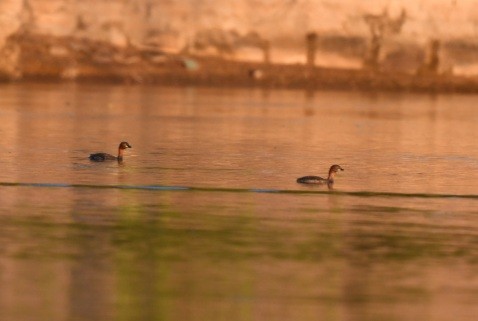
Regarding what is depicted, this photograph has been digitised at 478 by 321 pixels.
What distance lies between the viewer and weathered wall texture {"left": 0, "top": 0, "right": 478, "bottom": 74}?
3716 cm

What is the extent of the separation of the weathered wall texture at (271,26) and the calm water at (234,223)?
1130 cm

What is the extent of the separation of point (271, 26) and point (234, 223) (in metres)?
25.1

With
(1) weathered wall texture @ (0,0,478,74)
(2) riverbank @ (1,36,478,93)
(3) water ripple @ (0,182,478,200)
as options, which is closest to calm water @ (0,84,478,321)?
(3) water ripple @ (0,182,478,200)

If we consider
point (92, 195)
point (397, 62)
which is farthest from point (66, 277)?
point (397, 62)

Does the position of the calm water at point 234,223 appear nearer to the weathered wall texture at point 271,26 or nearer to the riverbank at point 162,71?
the riverbank at point 162,71

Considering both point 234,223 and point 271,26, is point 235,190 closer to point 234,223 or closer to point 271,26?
point 234,223

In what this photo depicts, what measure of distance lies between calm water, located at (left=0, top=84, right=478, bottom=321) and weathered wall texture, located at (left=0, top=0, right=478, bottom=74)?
11303mm

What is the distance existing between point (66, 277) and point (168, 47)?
1079 inches

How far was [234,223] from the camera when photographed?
13391 mm

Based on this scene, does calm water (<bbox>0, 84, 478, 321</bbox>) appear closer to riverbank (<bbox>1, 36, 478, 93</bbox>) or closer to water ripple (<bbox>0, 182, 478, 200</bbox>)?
water ripple (<bbox>0, 182, 478, 200</bbox>)

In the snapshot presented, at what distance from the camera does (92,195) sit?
Result: 49.8ft

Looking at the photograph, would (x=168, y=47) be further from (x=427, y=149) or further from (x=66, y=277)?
(x=66, y=277)

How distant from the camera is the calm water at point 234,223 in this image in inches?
394

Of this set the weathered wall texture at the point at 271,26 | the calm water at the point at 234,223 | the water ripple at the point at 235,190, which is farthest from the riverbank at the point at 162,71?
the water ripple at the point at 235,190
